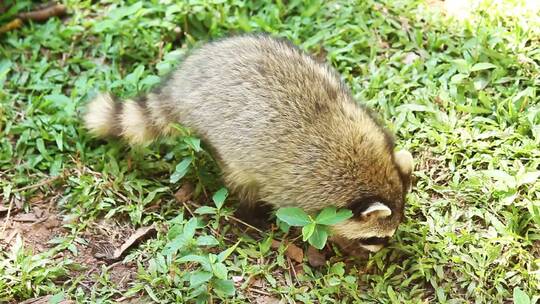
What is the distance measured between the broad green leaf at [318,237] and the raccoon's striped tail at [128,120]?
4.35 ft

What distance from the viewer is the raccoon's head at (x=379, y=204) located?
4020mm

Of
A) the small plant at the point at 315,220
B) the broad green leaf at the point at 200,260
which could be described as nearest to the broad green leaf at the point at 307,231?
the small plant at the point at 315,220

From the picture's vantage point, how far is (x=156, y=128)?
4758 millimetres

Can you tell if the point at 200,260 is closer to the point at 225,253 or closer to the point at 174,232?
the point at 225,253

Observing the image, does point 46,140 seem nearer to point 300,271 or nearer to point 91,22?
point 91,22

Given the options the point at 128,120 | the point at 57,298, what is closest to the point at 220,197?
the point at 128,120

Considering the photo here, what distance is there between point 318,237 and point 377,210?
358 millimetres

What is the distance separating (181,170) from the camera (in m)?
4.51

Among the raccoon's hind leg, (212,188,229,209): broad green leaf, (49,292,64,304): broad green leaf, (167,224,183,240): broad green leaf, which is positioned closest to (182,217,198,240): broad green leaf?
(167,224,183,240): broad green leaf

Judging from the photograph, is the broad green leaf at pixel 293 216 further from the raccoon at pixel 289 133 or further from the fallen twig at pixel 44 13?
the fallen twig at pixel 44 13

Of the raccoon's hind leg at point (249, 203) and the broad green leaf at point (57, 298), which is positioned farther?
the raccoon's hind leg at point (249, 203)

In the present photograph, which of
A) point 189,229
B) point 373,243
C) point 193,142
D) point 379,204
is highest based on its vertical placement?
point 193,142

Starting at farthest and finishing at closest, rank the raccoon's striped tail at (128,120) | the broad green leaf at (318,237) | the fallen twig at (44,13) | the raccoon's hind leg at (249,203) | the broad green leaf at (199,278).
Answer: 1. the fallen twig at (44,13)
2. the raccoon's striped tail at (128,120)
3. the raccoon's hind leg at (249,203)
4. the broad green leaf at (318,237)
5. the broad green leaf at (199,278)

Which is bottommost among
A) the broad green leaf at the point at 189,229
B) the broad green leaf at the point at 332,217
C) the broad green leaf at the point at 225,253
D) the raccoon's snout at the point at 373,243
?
the raccoon's snout at the point at 373,243
